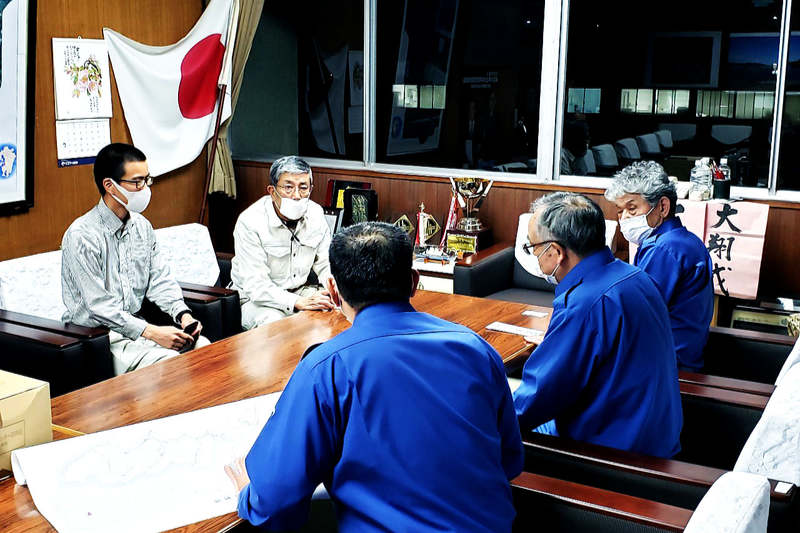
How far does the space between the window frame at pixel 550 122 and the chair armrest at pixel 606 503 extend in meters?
3.04

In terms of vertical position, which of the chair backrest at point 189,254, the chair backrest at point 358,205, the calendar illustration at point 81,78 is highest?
the calendar illustration at point 81,78

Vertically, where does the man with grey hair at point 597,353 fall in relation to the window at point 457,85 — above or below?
below

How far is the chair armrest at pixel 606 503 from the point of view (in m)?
1.57

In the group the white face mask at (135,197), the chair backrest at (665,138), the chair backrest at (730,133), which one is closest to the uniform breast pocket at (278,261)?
the white face mask at (135,197)

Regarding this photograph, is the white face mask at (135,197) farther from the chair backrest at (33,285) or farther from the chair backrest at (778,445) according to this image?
the chair backrest at (778,445)

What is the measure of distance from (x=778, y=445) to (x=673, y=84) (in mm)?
3504

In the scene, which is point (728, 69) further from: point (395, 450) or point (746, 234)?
point (395, 450)

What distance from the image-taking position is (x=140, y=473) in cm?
169

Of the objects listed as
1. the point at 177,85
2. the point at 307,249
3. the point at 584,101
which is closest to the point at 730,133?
the point at 584,101

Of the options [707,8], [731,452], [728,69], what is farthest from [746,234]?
→ [731,452]

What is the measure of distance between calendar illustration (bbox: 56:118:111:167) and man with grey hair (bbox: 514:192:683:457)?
294 cm

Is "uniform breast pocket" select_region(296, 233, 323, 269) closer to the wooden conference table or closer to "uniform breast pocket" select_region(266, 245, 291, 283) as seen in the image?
"uniform breast pocket" select_region(266, 245, 291, 283)

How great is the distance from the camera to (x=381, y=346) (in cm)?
136

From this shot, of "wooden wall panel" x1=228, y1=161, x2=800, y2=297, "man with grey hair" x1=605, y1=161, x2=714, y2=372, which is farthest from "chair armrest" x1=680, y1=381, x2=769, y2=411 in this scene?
"wooden wall panel" x1=228, y1=161, x2=800, y2=297
